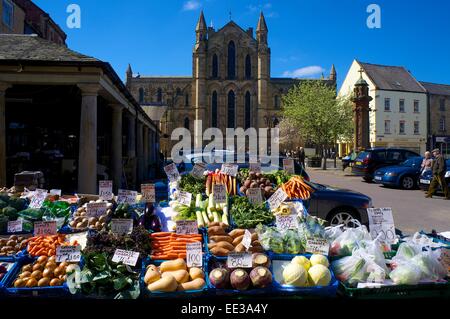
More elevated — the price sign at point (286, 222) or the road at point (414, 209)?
the price sign at point (286, 222)

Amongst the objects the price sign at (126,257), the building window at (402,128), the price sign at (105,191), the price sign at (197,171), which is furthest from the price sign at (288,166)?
the building window at (402,128)

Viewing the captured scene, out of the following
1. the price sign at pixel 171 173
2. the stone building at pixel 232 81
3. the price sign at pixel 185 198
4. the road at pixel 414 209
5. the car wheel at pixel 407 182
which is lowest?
the road at pixel 414 209

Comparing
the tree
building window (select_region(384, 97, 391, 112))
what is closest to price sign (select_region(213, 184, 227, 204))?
the tree

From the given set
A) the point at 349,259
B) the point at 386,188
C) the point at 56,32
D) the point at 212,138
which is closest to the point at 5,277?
the point at 349,259

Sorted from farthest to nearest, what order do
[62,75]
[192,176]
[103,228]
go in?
[62,75]
[192,176]
[103,228]

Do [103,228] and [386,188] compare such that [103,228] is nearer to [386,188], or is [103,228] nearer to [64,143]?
[386,188]

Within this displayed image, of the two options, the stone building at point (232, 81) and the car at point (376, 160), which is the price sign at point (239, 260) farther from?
the stone building at point (232, 81)

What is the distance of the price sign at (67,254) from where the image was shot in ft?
13.5

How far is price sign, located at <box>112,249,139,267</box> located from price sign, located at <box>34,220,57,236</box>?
4.31 feet

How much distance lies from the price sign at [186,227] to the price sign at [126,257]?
0.76m

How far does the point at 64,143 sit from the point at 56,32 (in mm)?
19045

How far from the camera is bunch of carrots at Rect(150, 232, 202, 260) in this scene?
14.1ft
